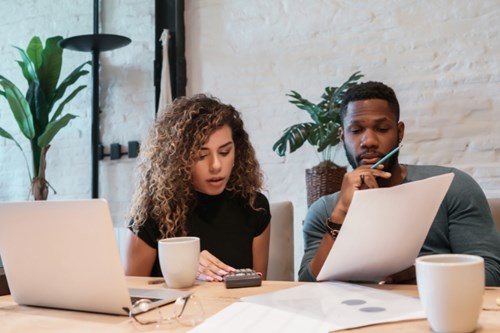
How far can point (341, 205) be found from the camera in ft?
4.17

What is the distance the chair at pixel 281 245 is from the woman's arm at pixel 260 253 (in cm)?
8

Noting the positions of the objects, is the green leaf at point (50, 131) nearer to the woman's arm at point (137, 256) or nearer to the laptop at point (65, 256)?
the woman's arm at point (137, 256)

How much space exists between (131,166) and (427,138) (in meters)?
1.63

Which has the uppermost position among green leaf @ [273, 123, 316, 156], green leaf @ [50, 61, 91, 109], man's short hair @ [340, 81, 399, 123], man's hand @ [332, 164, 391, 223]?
green leaf @ [50, 61, 91, 109]

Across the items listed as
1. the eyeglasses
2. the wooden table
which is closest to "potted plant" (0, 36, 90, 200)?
the wooden table

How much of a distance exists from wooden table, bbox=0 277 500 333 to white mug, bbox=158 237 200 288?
0.11 feet

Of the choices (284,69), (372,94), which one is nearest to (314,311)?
(372,94)

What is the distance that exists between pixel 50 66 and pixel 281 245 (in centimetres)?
195

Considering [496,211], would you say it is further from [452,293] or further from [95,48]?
[95,48]

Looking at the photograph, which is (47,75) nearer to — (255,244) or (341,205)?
(255,244)

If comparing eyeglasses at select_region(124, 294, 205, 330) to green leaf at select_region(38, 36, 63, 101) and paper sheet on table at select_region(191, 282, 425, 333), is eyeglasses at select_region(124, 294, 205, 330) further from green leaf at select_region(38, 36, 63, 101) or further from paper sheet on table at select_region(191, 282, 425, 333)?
green leaf at select_region(38, 36, 63, 101)

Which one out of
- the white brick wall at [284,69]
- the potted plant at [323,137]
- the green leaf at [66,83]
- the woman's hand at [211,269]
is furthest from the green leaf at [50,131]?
the woman's hand at [211,269]

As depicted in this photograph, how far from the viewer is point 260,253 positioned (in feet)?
5.24

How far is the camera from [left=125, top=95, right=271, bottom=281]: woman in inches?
56.8
